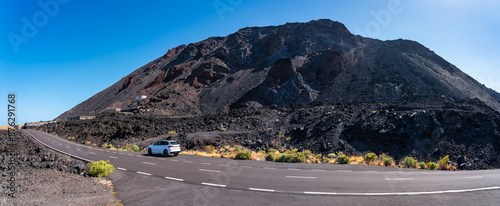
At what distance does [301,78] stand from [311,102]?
9.43m

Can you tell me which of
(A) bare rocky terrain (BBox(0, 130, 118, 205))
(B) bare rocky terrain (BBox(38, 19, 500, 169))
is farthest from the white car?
(A) bare rocky terrain (BBox(0, 130, 118, 205))

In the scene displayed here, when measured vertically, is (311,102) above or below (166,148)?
above

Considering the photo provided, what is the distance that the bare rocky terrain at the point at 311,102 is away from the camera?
21.8 meters

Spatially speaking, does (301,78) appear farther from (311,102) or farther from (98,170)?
(98,170)

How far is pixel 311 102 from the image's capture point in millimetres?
51406

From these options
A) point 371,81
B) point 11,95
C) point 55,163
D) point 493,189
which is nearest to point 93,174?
point 55,163

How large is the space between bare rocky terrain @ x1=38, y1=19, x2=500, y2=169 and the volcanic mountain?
1.16 feet

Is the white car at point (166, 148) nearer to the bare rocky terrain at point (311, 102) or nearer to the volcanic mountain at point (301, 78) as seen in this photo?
the bare rocky terrain at point (311, 102)

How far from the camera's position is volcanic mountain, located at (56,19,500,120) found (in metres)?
55.2

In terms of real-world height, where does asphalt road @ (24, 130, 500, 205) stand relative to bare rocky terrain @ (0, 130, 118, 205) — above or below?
below

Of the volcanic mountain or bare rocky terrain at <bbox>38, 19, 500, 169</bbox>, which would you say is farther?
the volcanic mountain

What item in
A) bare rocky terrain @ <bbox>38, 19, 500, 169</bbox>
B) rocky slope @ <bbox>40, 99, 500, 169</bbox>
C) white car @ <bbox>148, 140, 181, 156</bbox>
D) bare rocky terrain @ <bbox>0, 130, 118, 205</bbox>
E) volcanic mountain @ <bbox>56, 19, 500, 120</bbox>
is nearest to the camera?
bare rocky terrain @ <bbox>0, 130, 118, 205</bbox>

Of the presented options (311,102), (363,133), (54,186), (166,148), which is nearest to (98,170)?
(54,186)

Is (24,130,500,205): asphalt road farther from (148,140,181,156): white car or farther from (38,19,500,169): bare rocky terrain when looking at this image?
(38,19,500,169): bare rocky terrain
